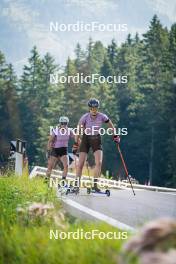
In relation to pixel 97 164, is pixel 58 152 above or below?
above

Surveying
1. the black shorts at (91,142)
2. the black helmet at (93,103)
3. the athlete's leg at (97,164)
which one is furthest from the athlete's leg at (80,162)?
the black helmet at (93,103)

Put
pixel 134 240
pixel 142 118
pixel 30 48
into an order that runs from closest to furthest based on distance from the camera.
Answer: pixel 134 240 < pixel 30 48 < pixel 142 118

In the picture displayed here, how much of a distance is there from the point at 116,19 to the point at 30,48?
51.8 inches

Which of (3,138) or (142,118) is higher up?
(142,118)

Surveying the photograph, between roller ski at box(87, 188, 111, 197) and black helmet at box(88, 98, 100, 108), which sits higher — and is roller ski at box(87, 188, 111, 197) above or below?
below

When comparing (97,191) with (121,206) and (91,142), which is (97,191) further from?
(91,142)

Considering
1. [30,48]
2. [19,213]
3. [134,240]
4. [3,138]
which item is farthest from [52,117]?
[3,138]

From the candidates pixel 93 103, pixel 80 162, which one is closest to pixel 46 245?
pixel 93 103

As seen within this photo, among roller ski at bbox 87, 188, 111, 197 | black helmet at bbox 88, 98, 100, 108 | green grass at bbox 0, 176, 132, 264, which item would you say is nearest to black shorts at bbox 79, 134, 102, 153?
black helmet at bbox 88, 98, 100, 108

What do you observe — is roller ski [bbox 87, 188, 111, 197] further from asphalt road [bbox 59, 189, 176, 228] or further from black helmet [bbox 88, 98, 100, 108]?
black helmet [bbox 88, 98, 100, 108]

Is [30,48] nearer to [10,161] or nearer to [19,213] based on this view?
[19,213]

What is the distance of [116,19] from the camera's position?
21.4ft

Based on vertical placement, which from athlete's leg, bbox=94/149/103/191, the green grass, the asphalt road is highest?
athlete's leg, bbox=94/149/103/191

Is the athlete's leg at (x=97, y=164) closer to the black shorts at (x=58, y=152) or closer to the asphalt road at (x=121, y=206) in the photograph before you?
the asphalt road at (x=121, y=206)
